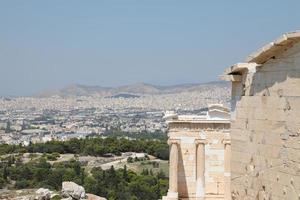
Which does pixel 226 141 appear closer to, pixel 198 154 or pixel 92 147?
pixel 198 154

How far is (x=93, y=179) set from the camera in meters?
52.3

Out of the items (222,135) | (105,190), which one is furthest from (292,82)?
(105,190)

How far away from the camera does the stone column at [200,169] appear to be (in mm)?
18875

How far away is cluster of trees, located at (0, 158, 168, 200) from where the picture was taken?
4663 cm

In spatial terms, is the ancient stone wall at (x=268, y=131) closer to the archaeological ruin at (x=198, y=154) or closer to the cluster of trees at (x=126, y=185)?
the archaeological ruin at (x=198, y=154)

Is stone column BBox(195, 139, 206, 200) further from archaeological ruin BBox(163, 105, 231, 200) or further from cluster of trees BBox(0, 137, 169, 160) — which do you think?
cluster of trees BBox(0, 137, 169, 160)

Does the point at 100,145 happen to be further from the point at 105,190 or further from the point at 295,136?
the point at 295,136

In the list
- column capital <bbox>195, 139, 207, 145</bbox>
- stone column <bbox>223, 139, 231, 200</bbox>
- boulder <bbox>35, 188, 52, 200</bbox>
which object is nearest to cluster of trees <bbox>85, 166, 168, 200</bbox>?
boulder <bbox>35, 188, 52, 200</bbox>

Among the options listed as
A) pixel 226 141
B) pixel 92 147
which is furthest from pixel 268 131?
pixel 92 147

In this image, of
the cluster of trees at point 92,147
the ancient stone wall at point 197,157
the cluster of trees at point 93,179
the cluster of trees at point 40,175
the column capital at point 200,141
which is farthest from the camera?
the cluster of trees at point 92,147

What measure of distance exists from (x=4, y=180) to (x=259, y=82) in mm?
49744

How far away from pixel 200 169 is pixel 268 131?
34.1ft

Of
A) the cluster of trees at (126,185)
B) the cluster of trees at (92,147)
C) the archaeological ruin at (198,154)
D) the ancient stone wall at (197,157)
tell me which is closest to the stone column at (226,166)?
the archaeological ruin at (198,154)

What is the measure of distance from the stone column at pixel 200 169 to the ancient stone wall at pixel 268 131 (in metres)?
8.76
